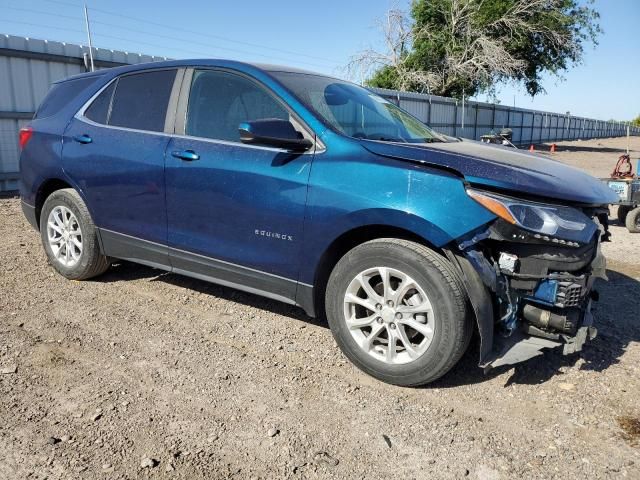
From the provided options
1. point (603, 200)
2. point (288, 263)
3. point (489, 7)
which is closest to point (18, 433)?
point (288, 263)

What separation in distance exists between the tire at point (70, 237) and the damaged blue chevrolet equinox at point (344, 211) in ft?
0.15

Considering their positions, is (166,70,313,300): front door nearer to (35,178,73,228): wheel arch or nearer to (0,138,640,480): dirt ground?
(0,138,640,480): dirt ground

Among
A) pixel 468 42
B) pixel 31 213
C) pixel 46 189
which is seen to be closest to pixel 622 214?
pixel 46 189

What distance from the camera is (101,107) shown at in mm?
4285

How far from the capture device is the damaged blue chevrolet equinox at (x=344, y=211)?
271 centimetres

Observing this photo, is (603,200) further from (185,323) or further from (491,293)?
(185,323)

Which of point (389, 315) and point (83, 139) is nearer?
point (389, 315)

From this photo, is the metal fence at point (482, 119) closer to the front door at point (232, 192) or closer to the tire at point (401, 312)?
the front door at point (232, 192)

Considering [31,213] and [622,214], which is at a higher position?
[31,213]

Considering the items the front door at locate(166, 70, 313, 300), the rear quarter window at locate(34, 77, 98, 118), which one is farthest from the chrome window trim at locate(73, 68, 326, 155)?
the rear quarter window at locate(34, 77, 98, 118)

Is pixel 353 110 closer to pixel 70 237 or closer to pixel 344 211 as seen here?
pixel 344 211

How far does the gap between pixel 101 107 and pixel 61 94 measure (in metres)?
0.70

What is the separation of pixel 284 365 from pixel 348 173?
1.24 m

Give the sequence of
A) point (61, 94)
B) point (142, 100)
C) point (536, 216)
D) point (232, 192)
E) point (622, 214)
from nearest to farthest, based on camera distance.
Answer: point (536, 216) < point (232, 192) < point (142, 100) < point (61, 94) < point (622, 214)
